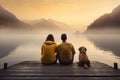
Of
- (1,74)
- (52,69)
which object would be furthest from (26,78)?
(52,69)

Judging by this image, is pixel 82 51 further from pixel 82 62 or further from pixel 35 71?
pixel 35 71

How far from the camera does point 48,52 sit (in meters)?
11.4

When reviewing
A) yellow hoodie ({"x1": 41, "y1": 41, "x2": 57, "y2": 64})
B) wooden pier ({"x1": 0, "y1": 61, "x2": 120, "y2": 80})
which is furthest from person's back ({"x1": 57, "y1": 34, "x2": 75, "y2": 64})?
wooden pier ({"x1": 0, "y1": 61, "x2": 120, "y2": 80})

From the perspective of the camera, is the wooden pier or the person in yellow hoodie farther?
the person in yellow hoodie

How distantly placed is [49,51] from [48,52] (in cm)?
5

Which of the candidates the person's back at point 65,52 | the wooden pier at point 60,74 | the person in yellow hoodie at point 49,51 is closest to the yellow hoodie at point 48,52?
the person in yellow hoodie at point 49,51

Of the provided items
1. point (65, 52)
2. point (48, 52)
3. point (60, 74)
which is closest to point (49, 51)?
point (48, 52)

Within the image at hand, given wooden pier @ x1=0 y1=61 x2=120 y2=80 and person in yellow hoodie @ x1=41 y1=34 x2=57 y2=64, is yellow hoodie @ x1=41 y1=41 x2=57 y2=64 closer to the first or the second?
person in yellow hoodie @ x1=41 y1=34 x2=57 y2=64

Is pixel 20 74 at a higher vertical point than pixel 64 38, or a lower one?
lower

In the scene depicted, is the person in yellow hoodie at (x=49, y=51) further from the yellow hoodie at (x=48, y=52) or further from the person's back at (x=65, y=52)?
the person's back at (x=65, y=52)

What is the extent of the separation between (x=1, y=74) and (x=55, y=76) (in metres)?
1.72

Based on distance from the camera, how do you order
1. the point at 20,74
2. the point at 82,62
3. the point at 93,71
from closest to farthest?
the point at 20,74 → the point at 93,71 → the point at 82,62

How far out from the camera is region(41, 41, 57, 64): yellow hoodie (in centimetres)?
1139

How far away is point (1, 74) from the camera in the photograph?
933 centimetres
